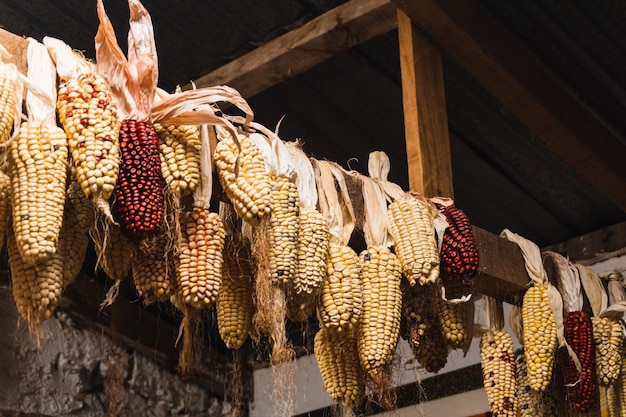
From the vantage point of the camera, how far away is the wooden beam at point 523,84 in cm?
464

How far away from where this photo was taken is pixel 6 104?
2.56 m

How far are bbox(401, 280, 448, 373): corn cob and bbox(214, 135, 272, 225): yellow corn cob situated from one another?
0.89 meters

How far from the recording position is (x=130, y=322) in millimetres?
7078

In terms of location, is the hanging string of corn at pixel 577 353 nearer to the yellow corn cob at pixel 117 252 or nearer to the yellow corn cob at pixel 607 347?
the yellow corn cob at pixel 607 347

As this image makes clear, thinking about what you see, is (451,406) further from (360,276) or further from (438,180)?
(360,276)

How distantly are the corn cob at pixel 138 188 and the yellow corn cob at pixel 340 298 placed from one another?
76 centimetres

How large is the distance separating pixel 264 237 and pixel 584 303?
222 centimetres

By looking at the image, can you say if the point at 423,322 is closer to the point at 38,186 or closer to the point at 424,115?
the point at 424,115

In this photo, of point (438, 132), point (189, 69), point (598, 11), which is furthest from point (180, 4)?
point (598, 11)

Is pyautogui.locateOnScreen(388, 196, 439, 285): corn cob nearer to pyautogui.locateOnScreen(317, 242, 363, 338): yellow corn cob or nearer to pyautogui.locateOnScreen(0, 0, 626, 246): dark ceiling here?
pyautogui.locateOnScreen(317, 242, 363, 338): yellow corn cob

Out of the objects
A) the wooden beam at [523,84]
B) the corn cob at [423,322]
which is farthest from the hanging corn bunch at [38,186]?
the wooden beam at [523,84]

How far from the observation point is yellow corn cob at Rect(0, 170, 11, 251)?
8.43 ft

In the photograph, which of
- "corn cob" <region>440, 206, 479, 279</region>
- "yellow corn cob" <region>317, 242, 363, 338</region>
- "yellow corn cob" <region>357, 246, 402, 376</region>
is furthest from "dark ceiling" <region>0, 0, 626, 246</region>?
"yellow corn cob" <region>317, 242, 363, 338</region>

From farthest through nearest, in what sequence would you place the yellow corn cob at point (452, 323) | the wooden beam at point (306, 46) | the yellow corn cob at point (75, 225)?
the wooden beam at point (306, 46) → the yellow corn cob at point (452, 323) → the yellow corn cob at point (75, 225)
